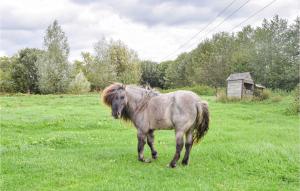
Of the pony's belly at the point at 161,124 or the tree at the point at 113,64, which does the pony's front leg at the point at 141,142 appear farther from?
the tree at the point at 113,64

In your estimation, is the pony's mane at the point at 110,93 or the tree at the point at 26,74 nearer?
the pony's mane at the point at 110,93

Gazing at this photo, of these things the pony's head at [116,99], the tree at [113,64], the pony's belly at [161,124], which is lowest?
the pony's belly at [161,124]

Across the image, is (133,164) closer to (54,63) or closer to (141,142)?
(141,142)

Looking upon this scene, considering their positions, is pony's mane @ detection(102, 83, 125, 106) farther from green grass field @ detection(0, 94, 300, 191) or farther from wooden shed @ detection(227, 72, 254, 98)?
wooden shed @ detection(227, 72, 254, 98)

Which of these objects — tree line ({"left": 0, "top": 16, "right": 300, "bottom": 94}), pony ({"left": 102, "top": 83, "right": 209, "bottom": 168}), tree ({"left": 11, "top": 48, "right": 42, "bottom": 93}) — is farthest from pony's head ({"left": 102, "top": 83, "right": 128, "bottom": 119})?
tree ({"left": 11, "top": 48, "right": 42, "bottom": 93})

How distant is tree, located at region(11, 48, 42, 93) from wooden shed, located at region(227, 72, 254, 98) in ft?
119

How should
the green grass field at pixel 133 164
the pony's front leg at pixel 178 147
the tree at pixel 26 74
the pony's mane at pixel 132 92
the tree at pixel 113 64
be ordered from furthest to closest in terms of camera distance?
1. the tree at pixel 26 74
2. the tree at pixel 113 64
3. the pony's mane at pixel 132 92
4. the pony's front leg at pixel 178 147
5. the green grass field at pixel 133 164

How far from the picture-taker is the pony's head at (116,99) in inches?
358

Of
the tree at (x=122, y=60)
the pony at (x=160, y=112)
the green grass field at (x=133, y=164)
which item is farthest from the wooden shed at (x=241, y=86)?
the tree at (x=122, y=60)

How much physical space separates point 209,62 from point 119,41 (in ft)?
55.4

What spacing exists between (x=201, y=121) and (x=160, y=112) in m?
1.05

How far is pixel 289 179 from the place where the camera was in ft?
26.3

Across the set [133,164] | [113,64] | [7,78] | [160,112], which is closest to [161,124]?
[160,112]

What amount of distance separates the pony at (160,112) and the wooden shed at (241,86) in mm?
24529
